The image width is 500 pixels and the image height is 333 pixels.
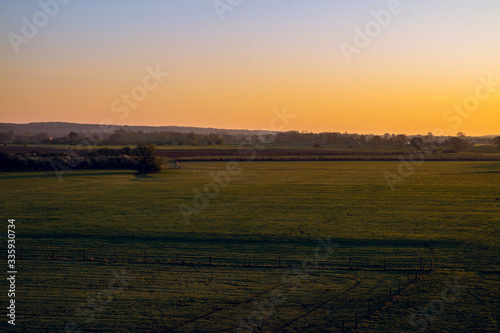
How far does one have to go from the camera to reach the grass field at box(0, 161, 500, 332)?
1884 cm

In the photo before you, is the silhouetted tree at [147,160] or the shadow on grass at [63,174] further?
the silhouetted tree at [147,160]

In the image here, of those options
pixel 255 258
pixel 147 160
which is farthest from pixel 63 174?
pixel 255 258

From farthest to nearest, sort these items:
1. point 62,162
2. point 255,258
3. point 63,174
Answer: point 62,162 → point 63,174 → point 255,258

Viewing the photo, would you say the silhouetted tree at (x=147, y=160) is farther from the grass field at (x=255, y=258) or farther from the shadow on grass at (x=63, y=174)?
the grass field at (x=255, y=258)

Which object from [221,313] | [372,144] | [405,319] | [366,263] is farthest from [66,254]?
[372,144]

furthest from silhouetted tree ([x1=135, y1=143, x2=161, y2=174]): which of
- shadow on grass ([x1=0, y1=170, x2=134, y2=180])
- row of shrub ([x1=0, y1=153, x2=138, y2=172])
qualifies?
row of shrub ([x1=0, y1=153, x2=138, y2=172])

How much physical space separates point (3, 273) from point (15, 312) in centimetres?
626

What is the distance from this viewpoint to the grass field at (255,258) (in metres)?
18.8

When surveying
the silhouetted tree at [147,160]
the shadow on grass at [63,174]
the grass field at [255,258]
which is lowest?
the grass field at [255,258]

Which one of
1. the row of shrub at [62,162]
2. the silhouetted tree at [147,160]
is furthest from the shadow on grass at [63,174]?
the row of shrub at [62,162]

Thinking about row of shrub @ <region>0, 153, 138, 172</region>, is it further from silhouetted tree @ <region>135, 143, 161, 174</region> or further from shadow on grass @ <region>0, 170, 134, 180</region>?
silhouetted tree @ <region>135, 143, 161, 174</region>

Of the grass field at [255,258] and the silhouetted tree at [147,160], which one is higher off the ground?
the silhouetted tree at [147,160]

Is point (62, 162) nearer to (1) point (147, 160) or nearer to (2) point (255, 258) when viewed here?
(1) point (147, 160)

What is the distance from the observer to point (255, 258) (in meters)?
27.7
